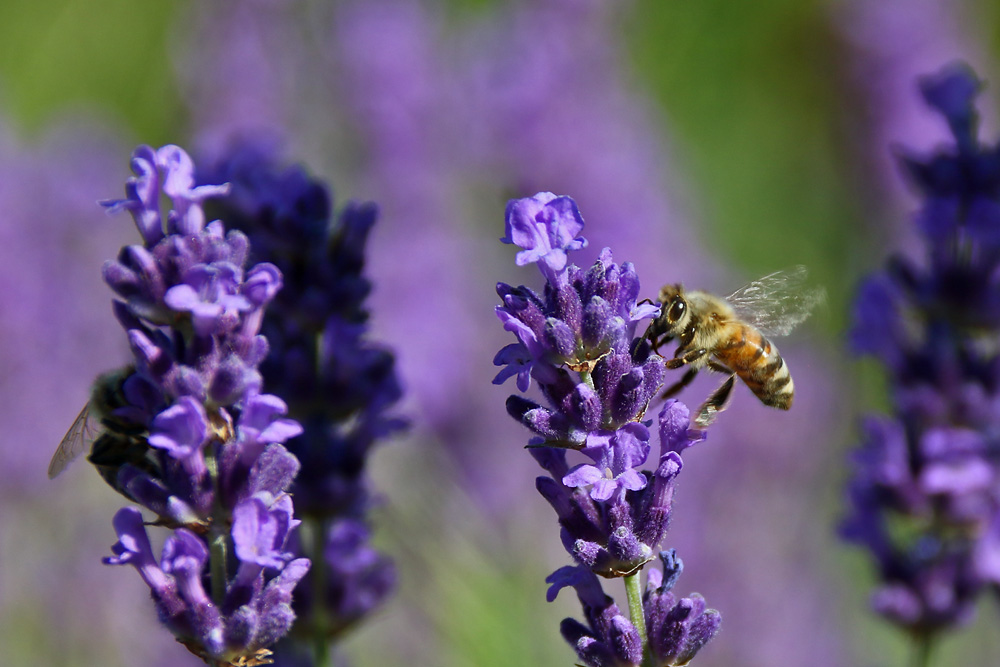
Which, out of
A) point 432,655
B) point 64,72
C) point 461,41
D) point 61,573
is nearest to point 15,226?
point 61,573

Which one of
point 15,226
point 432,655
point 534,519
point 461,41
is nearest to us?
point 432,655

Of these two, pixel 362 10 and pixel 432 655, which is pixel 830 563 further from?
pixel 362 10

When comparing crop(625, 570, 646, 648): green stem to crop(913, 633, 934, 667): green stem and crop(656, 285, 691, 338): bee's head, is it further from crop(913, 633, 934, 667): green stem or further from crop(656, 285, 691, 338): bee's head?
crop(913, 633, 934, 667): green stem

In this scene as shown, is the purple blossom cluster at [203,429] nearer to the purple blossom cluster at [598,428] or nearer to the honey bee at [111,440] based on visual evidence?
the honey bee at [111,440]

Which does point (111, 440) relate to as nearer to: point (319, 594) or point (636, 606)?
point (319, 594)

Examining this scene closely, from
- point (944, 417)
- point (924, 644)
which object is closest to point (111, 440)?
point (944, 417)
